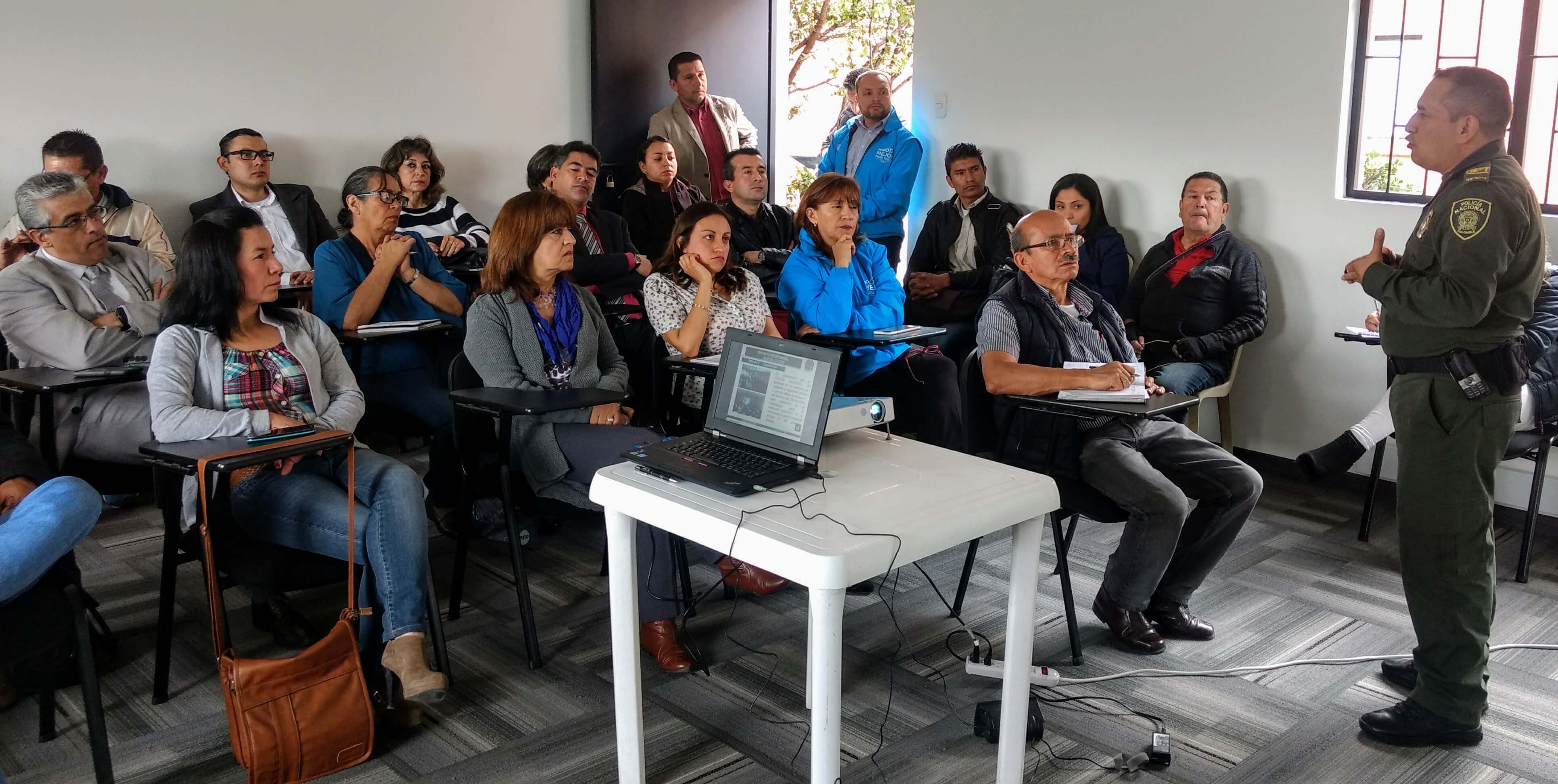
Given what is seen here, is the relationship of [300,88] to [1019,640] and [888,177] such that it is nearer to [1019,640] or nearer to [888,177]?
[888,177]

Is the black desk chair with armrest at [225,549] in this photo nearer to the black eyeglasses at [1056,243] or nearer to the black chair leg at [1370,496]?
the black eyeglasses at [1056,243]

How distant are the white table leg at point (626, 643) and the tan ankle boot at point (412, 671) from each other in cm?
49

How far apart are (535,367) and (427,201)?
249 cm

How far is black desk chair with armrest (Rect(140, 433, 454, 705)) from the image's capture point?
2346 mm

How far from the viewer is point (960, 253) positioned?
17.6ft

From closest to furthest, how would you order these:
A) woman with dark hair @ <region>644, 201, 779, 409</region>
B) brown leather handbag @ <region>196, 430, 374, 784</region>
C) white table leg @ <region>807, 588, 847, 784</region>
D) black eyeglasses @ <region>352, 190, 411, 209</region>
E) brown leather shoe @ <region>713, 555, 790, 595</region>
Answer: white table leg @ <region>807, 588, 847, 784</region>
brown leather handbag @ <region>196, 430, 374, 784</region>
brown leather shoe @ <region>713, 555, 790, 595</region>
woman with dark hair @ <region>644, 201, 779, 409</region>
black eyeglasses @ <region>352, 190, 411, 209</region>

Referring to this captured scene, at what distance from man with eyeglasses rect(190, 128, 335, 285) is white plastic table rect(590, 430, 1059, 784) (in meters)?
3.17

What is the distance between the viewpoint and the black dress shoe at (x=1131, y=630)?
2922mm

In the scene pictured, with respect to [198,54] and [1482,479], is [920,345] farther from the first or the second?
[198,54]

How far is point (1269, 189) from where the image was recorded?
14.9 feet

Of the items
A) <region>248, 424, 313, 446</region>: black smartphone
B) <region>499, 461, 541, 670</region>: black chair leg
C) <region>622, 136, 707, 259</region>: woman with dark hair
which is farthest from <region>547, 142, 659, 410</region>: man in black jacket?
<region>248, 424, 313, 446</region>: black smartphone

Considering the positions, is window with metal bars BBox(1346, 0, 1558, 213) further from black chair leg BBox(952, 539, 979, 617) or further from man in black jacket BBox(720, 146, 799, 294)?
man in black jacket BBox(720, 146, 799, 294)

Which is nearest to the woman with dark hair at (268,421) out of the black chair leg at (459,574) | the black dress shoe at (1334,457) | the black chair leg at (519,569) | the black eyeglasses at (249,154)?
the black chair leg at (519,569)

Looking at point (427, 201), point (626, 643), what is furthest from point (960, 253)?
point (626, 643)
